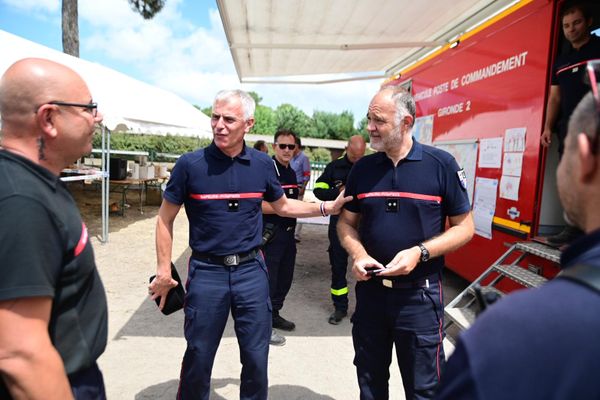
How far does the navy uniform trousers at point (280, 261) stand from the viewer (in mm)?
4457

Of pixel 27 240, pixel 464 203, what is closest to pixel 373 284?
pixel 464 203

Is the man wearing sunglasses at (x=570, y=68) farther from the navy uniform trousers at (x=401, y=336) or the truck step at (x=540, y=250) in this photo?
the navy uniform trousers at (x=401, y=336)

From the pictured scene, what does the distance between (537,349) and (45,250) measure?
47.0 inches

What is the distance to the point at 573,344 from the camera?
0.64 meters

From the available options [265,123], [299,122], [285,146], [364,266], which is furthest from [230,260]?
[265,123]

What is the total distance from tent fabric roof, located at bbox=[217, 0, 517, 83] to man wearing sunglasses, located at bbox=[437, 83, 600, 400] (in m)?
4.97

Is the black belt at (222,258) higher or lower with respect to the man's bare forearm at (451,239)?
lower

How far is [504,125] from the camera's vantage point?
4219 millimetres

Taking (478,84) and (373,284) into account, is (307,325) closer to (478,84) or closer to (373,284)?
(373,284)

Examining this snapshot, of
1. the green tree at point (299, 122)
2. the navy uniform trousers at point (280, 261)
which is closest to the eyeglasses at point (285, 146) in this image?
the navy uniform trousers at point (280, 261)

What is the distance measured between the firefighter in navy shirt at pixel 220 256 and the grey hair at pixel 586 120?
1.82 meters

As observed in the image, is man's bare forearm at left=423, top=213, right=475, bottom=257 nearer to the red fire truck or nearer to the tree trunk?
the red fire truck

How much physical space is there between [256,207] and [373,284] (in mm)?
920

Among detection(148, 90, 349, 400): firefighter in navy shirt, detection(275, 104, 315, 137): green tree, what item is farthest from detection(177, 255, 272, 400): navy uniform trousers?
detection(275, 104, 315, 137): green tree
